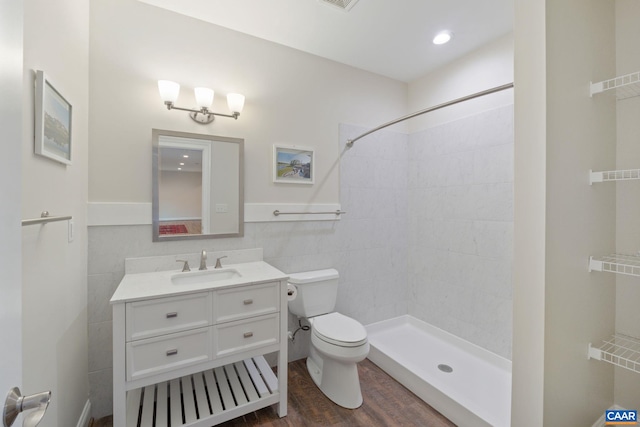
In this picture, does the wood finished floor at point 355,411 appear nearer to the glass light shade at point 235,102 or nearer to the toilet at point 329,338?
the toilet at point 329,338

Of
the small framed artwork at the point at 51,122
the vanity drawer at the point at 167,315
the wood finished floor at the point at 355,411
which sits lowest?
the wood finished floor at the point at 355,411

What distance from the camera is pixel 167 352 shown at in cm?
144

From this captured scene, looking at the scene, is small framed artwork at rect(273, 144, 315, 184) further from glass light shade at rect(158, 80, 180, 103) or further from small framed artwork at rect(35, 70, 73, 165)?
small framed artwork at rect(35, 70, 73, 165)

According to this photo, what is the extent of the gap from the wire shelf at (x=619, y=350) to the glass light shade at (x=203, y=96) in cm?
251

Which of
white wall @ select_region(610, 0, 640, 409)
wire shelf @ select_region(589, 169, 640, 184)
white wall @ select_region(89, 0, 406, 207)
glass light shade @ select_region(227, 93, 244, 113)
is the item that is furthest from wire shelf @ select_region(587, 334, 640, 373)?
glass light shade @ select_region(227, 93, 244, 113)

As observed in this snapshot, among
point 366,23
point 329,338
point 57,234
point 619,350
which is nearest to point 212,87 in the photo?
point 366,23

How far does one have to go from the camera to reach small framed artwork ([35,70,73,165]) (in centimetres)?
105

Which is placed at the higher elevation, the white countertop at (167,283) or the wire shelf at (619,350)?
the white countertop at (167,283)

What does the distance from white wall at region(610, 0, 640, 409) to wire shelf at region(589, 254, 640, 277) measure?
59mm

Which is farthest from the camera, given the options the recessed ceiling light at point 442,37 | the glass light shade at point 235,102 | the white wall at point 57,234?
the recessed ceiling light at point 442,37

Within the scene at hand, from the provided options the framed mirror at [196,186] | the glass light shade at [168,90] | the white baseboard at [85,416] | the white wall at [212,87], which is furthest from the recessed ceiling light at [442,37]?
the white baseboard at [85,416]

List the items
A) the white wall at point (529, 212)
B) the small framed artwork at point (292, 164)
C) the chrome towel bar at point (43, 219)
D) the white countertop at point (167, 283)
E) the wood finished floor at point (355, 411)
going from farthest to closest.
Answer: the small framed artwork at point (292, 164) < the wood finished floor at point (355, 411) < the white countertop at point (167, 283) < the white wall at point (529, 212) < the chrome towel bar at point (43, 219)

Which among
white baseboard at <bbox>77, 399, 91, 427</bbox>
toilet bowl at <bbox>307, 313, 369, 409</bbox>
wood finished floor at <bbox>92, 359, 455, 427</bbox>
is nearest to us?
white baseboard at <bbox>77, 399, 91, 427</bbox>

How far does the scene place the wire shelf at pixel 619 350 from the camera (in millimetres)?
1321
